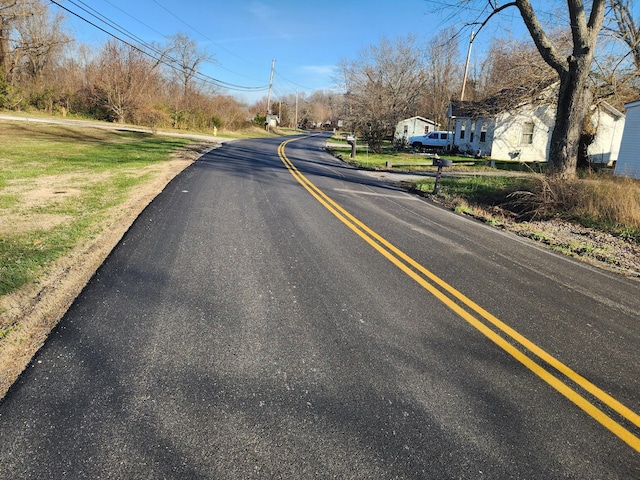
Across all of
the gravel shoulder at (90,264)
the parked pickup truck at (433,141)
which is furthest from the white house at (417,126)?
the gravel shoulder at (90,264)

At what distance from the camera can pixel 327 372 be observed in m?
2.83

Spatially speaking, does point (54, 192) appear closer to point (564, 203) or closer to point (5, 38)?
point (564, 203)

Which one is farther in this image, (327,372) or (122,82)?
(122,82)

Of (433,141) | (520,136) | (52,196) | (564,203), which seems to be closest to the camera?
(52,196)

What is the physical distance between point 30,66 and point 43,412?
5169 centimetres

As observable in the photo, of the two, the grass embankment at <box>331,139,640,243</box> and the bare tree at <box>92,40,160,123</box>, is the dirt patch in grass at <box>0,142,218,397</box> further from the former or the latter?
the bare tree at <box>92,40,160,123</box>

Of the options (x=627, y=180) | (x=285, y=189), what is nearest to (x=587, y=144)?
(x=627, y=180)

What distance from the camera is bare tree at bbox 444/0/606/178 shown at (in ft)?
34.1

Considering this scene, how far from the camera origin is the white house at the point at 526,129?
2437 centimetres

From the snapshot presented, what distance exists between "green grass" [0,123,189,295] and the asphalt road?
0.86 meters

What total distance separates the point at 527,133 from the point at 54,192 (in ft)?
87.6

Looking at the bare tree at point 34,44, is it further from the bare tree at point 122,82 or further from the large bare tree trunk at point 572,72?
the large bare tree trunk at point 572,72

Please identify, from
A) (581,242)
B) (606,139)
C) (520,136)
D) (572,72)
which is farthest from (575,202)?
(606,139)

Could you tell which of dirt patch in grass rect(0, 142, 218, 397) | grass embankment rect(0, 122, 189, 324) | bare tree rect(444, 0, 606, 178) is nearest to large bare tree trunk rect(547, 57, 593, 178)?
bare tree rect(444, 0, 606, 178)
